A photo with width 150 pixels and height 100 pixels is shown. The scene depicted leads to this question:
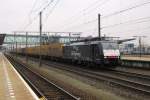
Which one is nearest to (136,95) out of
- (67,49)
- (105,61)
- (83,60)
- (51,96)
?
(51,96)

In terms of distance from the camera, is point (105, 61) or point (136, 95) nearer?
point (136, 95)

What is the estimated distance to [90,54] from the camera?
31.2m

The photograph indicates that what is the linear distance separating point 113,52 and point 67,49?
13412 millimetres

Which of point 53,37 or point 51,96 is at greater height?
point 53,37

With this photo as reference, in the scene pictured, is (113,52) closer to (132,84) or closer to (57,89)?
(132,84)

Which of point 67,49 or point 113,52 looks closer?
point 113,52

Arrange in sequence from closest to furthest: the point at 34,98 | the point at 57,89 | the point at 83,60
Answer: the point at 34,98, the point at 57,89, the point at 83,60

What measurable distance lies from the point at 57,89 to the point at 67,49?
1002 inches

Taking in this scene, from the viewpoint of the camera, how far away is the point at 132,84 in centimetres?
1897

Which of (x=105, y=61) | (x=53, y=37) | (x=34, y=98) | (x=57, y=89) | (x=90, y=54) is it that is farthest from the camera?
(x=53, y=37)

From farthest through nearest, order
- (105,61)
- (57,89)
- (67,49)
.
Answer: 1. (67,49)
2. (105,61)
3. (57,89)

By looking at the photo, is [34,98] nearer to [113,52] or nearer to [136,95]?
[136,95]

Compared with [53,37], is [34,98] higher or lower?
lower

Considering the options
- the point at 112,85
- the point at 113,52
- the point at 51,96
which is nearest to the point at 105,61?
the point at 113,52
